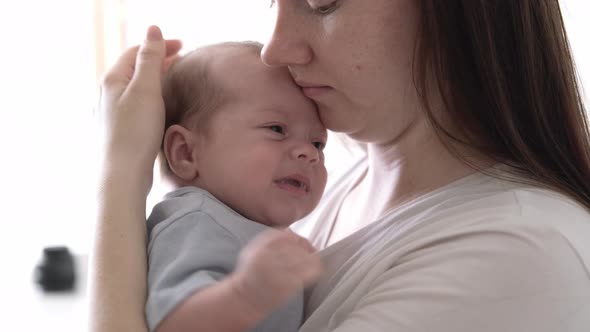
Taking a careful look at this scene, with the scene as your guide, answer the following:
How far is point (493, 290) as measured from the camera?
3.03 feet

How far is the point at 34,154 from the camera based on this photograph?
10.4 feet

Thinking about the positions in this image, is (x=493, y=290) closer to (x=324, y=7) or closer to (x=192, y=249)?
(x=192, y=249)

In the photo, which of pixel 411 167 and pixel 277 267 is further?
pixel 411 167

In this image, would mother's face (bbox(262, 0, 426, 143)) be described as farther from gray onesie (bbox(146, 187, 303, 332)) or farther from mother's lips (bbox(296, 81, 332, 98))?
gray onesie (bbox(146, 187, 303, 332))

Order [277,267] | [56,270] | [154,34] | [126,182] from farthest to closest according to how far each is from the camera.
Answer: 1. [56,270]
2. [154,34]
3. [126,182]
4. [277,267]

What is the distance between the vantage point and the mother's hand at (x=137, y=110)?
1.19 m

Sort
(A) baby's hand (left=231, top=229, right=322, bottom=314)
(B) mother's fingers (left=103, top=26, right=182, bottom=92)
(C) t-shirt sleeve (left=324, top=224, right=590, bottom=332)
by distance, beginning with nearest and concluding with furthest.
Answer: (A) baby's hand (left=231, top=229, right=322, bottom=314), (C) t-shirt sleeve (left=324, top=224, right=590, bottom=332), (B) mother's fingers (left=103, top=26, right=182, bottom=92)

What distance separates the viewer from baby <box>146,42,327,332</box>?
102cm

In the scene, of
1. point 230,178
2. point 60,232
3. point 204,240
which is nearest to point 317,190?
point 230,178

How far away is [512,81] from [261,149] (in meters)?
0.39

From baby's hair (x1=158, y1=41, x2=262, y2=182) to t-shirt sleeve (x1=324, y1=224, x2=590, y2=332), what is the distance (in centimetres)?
41

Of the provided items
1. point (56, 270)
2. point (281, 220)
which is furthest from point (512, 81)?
point (56, 270)

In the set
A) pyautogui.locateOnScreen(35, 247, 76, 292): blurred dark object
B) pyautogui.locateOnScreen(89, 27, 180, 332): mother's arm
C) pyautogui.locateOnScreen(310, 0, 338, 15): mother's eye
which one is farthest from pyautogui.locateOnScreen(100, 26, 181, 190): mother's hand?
pyautogui.locateOnScreen(35, 247, 76, 292): blurred dark object

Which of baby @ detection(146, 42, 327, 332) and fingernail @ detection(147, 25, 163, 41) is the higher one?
fingernail @ detection(147, 25, 163, 41)
